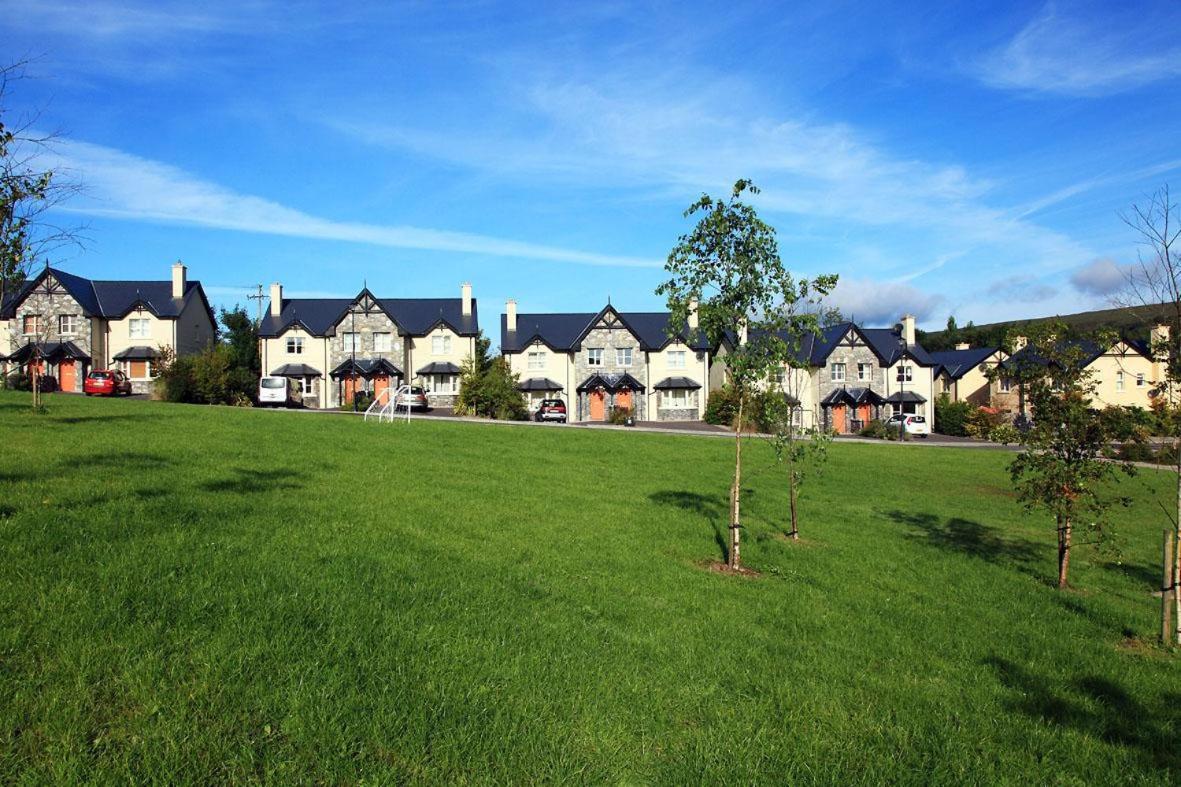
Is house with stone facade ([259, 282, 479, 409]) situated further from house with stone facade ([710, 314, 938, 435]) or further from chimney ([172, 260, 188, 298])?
house with stone facade ([710, 314, 938, 435])

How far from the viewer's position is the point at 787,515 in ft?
50.5

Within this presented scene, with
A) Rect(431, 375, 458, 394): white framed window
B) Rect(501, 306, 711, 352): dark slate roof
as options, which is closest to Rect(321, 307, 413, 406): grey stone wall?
Rect(431, 375, 458, 394): white framed window

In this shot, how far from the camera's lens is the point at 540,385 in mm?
53969

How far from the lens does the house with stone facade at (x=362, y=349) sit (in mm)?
54312

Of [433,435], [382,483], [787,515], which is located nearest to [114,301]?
[433,435]

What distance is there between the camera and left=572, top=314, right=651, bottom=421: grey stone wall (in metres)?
55.2

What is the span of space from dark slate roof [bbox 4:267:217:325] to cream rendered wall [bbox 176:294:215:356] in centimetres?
89

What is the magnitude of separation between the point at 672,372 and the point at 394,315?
22864 mm

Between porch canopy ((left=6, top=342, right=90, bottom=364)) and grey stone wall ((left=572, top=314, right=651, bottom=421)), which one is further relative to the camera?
grey stone wall ((left=572, top=314, right=651, bottom=421))

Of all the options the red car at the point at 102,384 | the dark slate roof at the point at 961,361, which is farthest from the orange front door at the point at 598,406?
the red car at the point at 102,384

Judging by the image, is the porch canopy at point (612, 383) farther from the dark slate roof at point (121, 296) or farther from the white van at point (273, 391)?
the dark slate roof at point (121, 296)

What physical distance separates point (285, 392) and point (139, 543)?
4508 cm

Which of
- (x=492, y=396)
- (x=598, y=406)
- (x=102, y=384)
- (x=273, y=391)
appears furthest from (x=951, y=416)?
(x=102, y=384)

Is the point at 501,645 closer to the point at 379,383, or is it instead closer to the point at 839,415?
the point at 379,383
